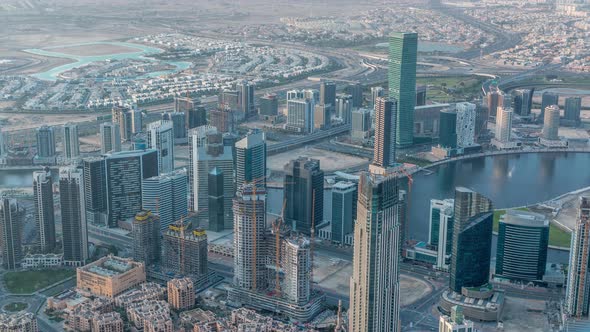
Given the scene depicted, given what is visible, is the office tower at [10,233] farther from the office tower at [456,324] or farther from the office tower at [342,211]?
the office tower at [456,324]

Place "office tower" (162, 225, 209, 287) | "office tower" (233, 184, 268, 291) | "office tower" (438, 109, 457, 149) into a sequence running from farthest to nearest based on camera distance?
"office tower" (438, 109, 457, 149) < "office tower" (162, 225, 209, 287) < "office tower" (233, 184, 268, 291)

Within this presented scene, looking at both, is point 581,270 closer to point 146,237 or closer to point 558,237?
point 558,237

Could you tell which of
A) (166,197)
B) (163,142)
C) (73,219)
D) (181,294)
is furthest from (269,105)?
(181,294)

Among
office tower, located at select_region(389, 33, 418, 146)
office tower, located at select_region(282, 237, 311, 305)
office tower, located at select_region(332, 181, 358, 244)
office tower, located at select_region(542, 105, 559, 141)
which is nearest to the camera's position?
office tower, located at select_region(282, 237, 311, 305)

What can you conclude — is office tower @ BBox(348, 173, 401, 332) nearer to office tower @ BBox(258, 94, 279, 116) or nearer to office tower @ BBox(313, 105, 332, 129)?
office tower @ BBox(313, 105, 332, 129)

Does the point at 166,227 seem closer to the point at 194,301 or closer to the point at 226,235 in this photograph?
the point at 226,235

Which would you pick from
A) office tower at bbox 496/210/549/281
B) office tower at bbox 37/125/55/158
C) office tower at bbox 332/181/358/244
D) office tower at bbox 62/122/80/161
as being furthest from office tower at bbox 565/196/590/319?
office tower at bbox 37/125/55/158

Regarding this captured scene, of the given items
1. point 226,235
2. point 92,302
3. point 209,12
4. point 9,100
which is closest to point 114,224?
point 226,235

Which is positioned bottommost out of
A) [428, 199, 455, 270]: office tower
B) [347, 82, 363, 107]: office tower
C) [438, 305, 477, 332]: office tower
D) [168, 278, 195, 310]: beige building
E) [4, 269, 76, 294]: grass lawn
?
[4, 269, 76, 294]: grass lawn
